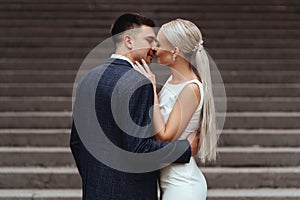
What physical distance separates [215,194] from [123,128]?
2.31 metres

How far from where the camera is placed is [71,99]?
589 cm

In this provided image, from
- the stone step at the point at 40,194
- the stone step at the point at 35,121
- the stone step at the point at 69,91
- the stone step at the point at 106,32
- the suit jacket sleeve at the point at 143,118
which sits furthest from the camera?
the stone step at the point at 106,32

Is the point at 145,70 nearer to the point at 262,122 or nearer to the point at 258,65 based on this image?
the point at 262,122

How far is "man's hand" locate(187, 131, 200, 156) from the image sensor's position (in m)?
2.72

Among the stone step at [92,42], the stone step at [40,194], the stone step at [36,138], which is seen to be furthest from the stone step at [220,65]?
the stone step at [40,194]

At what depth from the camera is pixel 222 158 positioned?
5.07 m

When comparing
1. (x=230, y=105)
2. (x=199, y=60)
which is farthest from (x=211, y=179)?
(x=199, y=60)

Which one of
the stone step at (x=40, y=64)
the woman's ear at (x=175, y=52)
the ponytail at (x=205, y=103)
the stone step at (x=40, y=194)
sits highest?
the woman's ear at (x=175, y=52)

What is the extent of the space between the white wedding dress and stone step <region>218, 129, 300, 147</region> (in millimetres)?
2603

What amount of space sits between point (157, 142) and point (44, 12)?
6.04m

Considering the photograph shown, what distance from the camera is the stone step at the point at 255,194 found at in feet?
15.2

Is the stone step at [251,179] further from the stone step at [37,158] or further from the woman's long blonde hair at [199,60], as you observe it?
the woman's long blonde hair at [199,60]

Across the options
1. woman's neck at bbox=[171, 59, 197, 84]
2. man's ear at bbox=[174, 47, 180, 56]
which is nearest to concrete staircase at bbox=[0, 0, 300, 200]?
woman's neck at bbox=[171, 59, 197, 84]

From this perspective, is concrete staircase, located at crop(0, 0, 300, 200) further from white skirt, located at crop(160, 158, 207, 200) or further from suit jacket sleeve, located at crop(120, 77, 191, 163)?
suit jacket sleeve, located at crop(120, 77, 191, 163)
